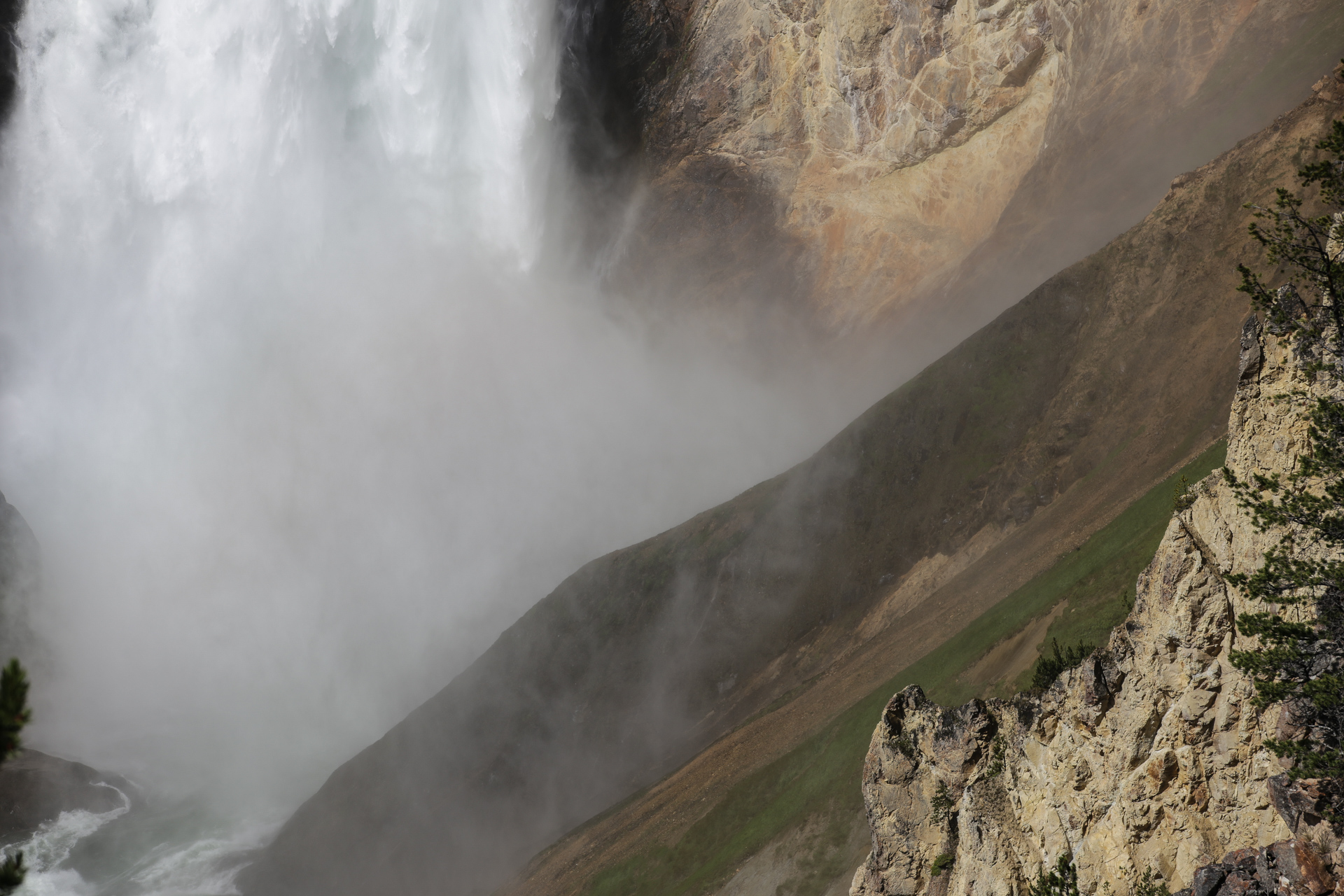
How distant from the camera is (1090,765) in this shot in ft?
61.0

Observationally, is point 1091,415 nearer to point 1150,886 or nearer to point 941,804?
point 941,804

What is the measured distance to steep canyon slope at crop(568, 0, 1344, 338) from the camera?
5819cm

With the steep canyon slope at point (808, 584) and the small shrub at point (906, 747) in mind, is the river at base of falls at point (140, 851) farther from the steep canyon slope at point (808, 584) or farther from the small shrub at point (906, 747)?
the small shrub at point (906, 747)

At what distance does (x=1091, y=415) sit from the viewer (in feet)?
154

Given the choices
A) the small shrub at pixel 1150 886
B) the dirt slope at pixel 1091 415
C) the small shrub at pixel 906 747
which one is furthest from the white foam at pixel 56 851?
the small shrub at pixel 1150 886

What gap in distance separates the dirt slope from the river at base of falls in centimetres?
4928

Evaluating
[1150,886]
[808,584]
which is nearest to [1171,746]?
[1150,886]

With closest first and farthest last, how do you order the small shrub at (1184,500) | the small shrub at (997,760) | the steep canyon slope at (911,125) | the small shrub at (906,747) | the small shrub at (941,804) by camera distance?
the small shrub at (1184,500)
the small shrub at (997,760)
the small shrub at (941,804)
the small shrub at (906,747)
the steep canyon slope at (911,125)

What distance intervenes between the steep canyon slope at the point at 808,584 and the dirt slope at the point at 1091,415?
0.48 ft

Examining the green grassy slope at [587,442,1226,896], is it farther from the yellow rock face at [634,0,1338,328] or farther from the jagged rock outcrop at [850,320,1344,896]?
the yellow rock face at [634,0,1338,328]

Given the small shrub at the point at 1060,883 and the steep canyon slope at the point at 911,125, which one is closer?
the small shrub at the point at 1060,883

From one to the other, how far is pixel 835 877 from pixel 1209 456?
23650mm

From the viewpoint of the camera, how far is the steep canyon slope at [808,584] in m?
43.8

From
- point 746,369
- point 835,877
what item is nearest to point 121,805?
point 746,369
